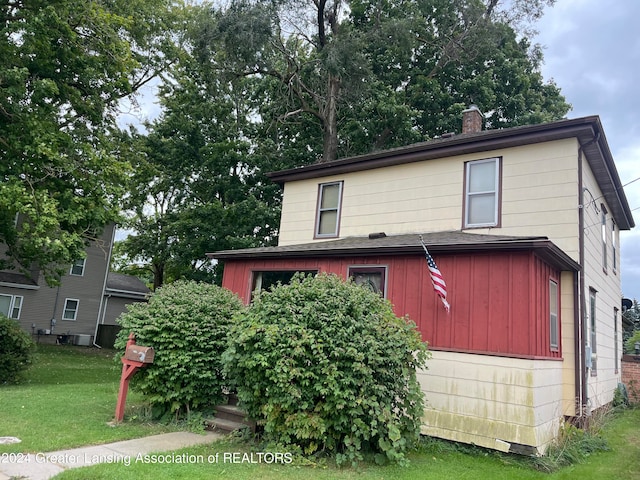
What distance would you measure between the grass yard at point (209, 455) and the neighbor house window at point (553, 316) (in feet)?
5.72

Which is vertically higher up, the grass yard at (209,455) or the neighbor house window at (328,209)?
the neighbor house window at (328,209)

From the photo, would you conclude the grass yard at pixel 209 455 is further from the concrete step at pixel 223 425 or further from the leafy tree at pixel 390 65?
the leafy tree at pixel 390 65

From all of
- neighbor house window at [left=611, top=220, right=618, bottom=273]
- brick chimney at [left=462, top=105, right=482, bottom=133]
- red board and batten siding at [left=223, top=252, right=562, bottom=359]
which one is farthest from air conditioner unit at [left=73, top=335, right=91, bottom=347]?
neighbor house window at [left=611, top=220, right=618, bottom=273]

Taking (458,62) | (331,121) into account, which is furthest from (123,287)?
(458,62)

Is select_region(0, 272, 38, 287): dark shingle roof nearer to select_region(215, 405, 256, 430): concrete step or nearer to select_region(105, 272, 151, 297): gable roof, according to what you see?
select_region(105, 272, 151, 297): gable roof

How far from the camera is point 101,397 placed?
28.8 feet

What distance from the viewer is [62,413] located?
23.3 ft

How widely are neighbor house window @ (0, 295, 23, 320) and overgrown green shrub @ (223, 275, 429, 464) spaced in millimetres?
19826

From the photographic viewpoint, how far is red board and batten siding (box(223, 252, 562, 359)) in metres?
6.88

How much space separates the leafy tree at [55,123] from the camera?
1141 centimetres

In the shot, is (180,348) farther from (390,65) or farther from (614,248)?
(390,65)

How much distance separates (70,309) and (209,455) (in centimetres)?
2162

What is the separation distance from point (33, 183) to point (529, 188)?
11.9 meters

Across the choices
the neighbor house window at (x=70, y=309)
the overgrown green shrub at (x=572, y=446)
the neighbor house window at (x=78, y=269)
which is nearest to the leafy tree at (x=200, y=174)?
the neighbor house window at (x=78, y=269)
